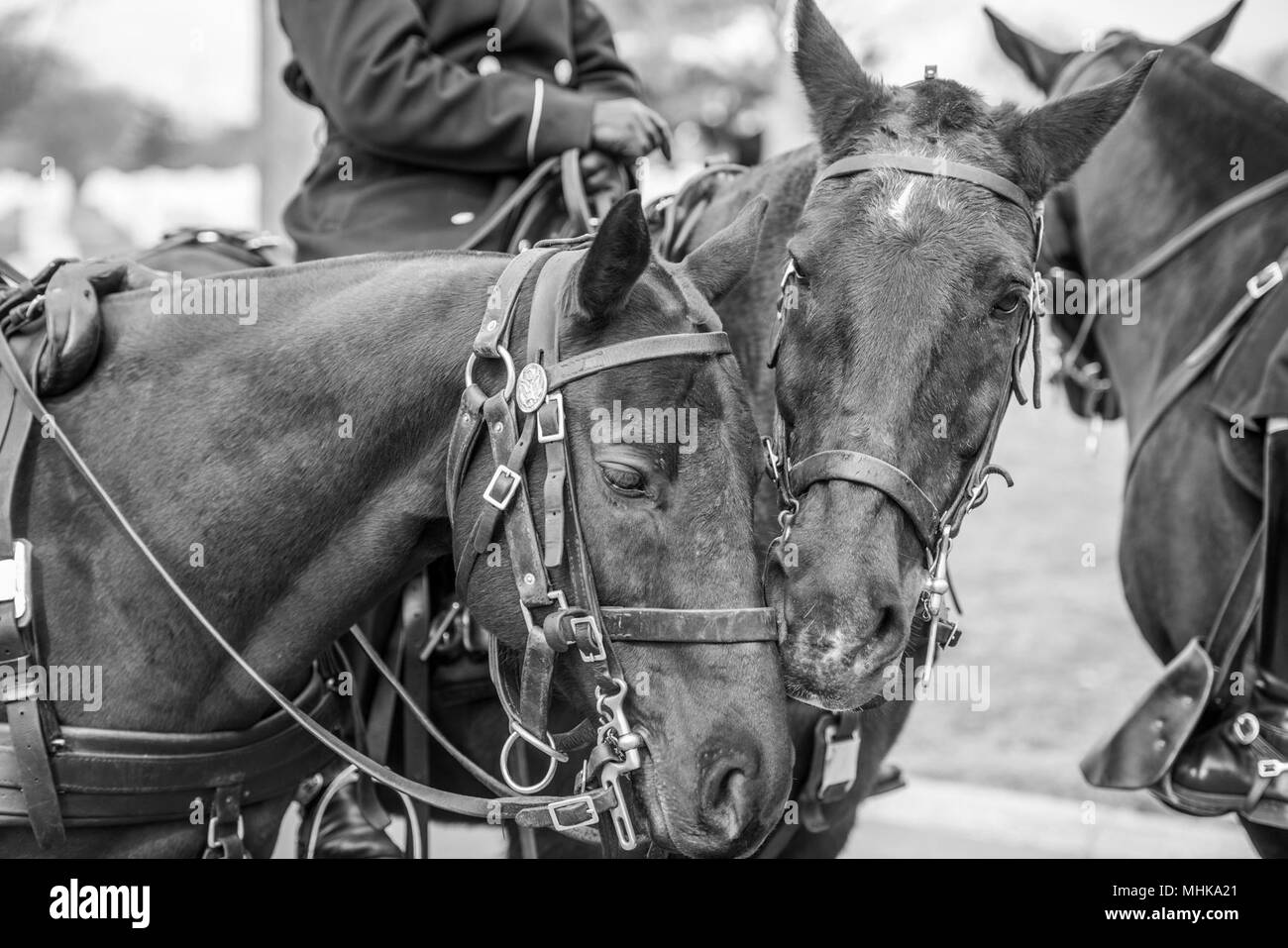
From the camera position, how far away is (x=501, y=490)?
7.87ft

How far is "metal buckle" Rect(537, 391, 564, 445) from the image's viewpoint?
236 centimetres

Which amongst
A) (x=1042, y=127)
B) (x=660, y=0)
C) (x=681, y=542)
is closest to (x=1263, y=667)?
(x=1042, y=127)

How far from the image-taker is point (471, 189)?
3.71 metres

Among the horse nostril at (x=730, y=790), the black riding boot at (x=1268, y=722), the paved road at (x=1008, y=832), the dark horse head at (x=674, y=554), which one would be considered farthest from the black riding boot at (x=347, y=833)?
the paved road at (x=1008, y=832)

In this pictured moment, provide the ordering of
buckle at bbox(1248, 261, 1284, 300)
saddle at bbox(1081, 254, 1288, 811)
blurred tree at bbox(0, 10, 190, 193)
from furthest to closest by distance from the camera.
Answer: blurred tree at bbox(0, 10, 190, 193), buckle at bbox(1248, 261, 1284, 300), saddle at bbox(1081, 254, 1288, 811)

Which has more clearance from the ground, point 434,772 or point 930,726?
point 434,772

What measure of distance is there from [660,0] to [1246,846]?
14.2 metres

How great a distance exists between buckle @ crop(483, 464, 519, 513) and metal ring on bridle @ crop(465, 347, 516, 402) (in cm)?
14

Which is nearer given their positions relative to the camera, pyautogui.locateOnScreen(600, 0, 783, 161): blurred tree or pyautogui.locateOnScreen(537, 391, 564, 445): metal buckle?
pyautogui.locateOnScreen(537, 391, 564, 445): metal buckle

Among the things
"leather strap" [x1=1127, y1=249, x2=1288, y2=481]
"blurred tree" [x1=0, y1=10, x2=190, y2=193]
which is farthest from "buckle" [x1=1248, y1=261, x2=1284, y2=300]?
"blurred tree" [x1=0, y1=10, x2=190, y2=193]

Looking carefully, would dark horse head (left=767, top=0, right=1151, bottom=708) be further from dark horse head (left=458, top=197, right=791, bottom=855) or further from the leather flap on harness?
the leather flap on harness

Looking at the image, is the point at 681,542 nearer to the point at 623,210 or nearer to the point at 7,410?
the point at 623,210

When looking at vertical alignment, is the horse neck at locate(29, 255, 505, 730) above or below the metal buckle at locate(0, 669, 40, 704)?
above

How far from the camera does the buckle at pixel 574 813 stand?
2477 mm
